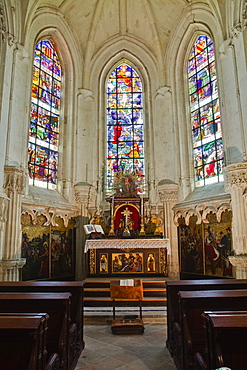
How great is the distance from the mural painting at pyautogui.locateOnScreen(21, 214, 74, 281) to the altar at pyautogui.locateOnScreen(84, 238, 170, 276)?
1.57 meters

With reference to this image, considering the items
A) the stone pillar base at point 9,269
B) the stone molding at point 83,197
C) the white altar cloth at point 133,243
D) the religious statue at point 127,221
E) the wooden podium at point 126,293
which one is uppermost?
the stone molding at point 83,197

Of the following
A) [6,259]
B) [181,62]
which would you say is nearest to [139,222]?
[6,259]

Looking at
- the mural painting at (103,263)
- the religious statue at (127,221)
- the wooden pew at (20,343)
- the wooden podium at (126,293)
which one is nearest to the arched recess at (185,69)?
the religious statue at (127,221)

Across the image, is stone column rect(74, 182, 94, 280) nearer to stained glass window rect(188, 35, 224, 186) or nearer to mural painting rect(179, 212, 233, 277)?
mural painting rect(179, 212, 233, 277)

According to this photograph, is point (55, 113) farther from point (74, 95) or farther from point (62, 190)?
point (62, 190)

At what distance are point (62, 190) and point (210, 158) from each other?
245 inches

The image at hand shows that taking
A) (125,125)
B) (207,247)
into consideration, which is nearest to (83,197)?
(125,125)

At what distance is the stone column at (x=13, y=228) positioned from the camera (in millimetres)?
8749

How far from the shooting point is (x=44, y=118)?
12773mm

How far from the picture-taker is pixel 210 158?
12234 millimetres

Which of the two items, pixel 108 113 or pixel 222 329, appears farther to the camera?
pixel 108 113

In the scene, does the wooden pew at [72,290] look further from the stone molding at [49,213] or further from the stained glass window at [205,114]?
the stained glass window at [205,114]

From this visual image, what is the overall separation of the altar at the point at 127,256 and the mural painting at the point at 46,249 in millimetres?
1574

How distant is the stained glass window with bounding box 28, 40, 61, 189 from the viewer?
12086mm
